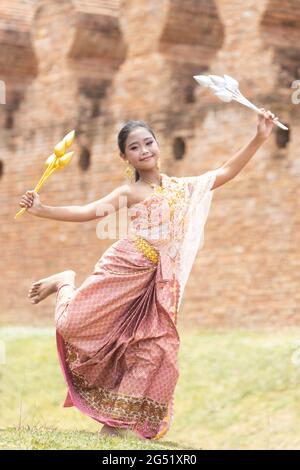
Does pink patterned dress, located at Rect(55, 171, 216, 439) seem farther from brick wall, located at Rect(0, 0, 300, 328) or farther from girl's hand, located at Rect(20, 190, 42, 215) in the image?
brick wall, located at Rect(0, 0, 300, 328)

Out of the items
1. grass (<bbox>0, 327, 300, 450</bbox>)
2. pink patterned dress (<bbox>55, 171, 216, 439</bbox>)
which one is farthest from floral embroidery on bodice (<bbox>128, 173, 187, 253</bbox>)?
Result: grass (<bbox>0, 327, 300, 450</bbox>)

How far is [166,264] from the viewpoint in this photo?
9.07 metres

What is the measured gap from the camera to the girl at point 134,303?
29.2ft

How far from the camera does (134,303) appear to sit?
902 centimetres

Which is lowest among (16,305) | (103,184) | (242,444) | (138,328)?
(16,305)

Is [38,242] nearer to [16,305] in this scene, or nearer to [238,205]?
[16,305]

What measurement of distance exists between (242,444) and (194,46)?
7327 millimetres

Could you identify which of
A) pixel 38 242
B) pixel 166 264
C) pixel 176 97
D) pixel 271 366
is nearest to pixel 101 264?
pixel 166 264

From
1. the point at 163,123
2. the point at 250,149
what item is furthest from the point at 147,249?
the point at 163,123

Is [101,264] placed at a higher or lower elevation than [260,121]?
lower

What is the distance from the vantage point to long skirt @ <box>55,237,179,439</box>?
350 inches

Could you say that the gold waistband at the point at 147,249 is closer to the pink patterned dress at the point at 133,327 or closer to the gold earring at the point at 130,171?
the pink patterned dress at the point at 133,327

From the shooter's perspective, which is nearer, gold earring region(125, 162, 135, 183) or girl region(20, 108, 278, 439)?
girl region(20, 108, 278, 439)

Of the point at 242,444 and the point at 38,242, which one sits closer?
the point at 242,444
